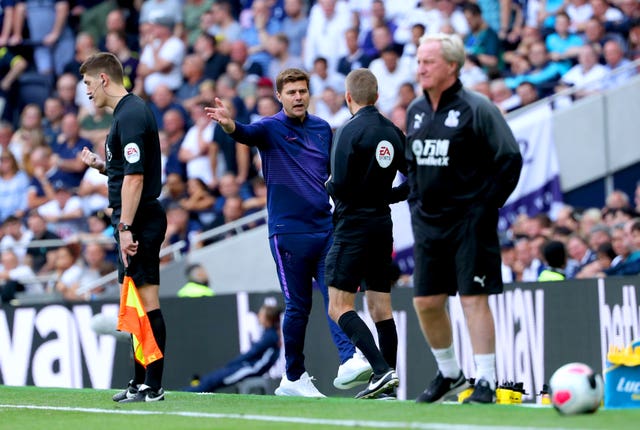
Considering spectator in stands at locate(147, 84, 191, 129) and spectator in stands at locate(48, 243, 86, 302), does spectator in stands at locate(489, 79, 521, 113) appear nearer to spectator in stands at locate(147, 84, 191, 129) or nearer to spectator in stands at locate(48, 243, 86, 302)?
spectator in stands at locate(147, 84, 191, 129)

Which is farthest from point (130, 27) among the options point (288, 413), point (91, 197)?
point (288, 413)

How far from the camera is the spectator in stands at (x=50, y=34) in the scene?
2295 cm

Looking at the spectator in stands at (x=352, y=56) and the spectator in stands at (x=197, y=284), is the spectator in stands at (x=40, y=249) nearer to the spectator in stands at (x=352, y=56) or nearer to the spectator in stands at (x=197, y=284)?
the spectator in stands at (x=197, y=284)

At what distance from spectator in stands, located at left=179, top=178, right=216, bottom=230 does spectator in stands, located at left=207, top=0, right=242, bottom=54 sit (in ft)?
12.0

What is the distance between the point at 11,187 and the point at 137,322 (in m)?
12.1

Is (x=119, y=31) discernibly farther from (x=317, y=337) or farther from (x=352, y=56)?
(x=317, y=337)

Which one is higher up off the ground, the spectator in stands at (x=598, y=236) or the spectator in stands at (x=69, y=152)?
the spectator in stands at (x=69, y=152)

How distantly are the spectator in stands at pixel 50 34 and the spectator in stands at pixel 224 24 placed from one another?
8.95 feet

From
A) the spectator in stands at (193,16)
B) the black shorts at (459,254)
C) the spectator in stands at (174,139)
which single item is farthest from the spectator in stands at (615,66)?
the black shorts at (459,254)

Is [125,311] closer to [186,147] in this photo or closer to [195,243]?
[195,243]

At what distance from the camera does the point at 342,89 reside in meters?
19.4

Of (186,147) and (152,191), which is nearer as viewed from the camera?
(152,191)

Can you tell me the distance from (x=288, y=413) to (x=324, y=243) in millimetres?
1990

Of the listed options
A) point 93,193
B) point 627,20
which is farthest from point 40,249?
point 627,20
